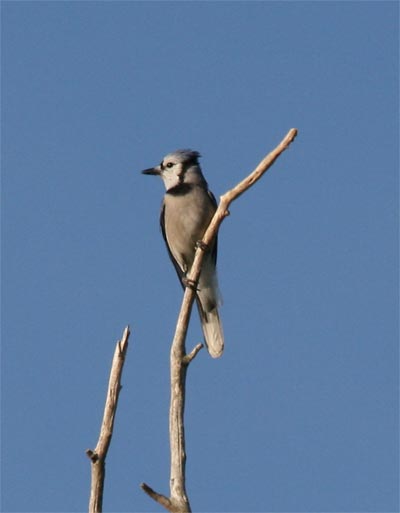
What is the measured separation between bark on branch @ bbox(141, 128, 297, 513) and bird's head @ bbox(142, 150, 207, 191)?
3106mm

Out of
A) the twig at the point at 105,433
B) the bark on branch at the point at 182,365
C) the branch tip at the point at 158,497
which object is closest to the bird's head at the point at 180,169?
the bark on branch at the point at 182,365

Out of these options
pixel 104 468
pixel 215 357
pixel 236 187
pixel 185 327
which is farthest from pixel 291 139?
pixel 215 357

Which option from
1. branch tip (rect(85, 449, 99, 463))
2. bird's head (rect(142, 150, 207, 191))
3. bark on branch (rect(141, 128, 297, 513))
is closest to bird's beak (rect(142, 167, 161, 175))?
bird's head (rect(142, 150, 207, 191))

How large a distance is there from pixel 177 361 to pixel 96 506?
110 cm

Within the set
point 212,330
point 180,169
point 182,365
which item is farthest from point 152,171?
point 182,365

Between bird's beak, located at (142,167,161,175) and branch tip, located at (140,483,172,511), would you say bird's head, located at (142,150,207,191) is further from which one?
branch tip, located at (140,483,172,511)

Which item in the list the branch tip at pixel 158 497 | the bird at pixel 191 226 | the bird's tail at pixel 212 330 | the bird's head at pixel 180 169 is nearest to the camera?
the branch tip at pixel 158 497

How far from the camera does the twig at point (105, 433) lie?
5086mm

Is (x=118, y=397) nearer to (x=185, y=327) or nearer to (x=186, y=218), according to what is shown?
(x=185, y=327)

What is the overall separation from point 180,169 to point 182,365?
4.13 meters

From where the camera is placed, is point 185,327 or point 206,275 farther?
point 206,275

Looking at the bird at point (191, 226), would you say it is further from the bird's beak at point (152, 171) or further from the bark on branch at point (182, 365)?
the bark on branch at point (182, 365)

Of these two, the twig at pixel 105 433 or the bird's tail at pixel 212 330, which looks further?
the bird's tail at pixel 212 330

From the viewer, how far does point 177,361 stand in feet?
19.3
